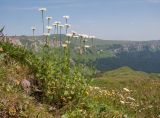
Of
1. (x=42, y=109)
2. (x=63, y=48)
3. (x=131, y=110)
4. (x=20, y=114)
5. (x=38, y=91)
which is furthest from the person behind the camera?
(x=131, y=110)

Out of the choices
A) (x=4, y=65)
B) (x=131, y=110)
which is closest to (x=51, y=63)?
(x=4, y=65)

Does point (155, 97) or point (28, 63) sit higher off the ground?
point (28, 63)

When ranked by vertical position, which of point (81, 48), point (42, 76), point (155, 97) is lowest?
point (155, 97)

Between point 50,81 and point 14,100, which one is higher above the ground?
point 50,81

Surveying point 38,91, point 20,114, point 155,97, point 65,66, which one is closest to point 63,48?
point 65,66

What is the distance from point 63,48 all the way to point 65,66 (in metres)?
0.63

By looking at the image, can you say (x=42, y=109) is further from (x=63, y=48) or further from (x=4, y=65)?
(x=63, y=48)

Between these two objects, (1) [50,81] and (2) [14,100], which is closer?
(2) [14,100]

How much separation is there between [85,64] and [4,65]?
8.14 ft

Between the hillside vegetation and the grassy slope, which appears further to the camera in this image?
the hillside vegetation

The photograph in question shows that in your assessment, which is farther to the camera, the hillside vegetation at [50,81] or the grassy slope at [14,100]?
the hillside vegetation at [50,81]

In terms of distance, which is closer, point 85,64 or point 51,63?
point 51,63

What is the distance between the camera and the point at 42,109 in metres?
8.84

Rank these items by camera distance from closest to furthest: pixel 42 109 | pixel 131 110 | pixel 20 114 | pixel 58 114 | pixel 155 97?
pixel 20 114 < pixel 42 109 < pixel 58 114 < pixel 131 110 < pixel 155 97
